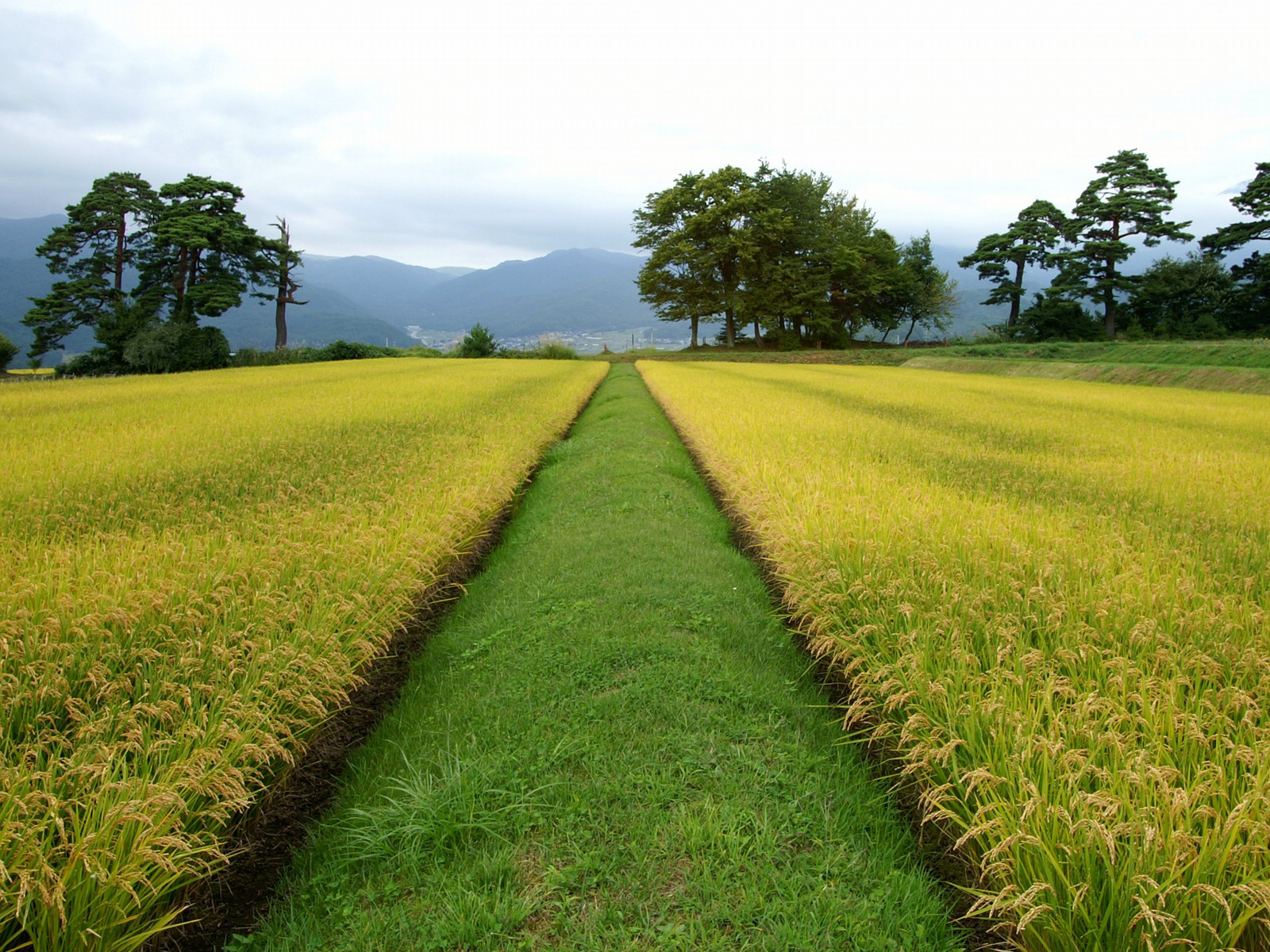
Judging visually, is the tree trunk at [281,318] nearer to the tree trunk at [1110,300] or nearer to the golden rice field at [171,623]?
the golden rice field at [171,623]

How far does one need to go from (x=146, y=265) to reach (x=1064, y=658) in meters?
44.9

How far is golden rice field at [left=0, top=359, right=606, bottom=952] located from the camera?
1.60 metres

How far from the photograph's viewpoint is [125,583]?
2.76 metres

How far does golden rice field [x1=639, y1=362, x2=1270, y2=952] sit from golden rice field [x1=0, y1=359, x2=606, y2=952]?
223 centimetres

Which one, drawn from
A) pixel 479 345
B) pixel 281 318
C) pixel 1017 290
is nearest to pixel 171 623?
pixel 479 345

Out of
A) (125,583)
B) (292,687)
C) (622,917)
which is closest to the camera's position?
(622,917)

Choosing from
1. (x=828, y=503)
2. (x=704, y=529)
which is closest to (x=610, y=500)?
(x=704, y=529)

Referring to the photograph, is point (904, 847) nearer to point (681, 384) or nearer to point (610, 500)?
point (610, 500)

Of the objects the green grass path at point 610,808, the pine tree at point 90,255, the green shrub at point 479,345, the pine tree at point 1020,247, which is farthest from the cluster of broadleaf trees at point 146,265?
the pine tree at point 1020,247

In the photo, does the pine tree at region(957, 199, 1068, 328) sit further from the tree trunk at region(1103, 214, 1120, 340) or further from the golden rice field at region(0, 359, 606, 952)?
the golden rice field at region(0, 359, 606, 952)

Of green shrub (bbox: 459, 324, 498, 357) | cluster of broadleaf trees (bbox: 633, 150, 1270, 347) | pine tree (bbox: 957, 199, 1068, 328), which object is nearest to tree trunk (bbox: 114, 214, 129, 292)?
green shrub (bbox: 459, 324, 498, 357)

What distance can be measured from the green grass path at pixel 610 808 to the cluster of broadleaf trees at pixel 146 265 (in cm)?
3320

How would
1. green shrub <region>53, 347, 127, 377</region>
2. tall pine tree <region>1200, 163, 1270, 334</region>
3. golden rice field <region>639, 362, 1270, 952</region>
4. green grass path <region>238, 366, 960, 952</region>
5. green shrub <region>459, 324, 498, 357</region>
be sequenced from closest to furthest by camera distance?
golden rice field <region>639, 362, 1270, 952</region> → green grass path <region>238, 366, 960, 952</region> → green shrub <region>53, 347, 127, 377</region> → tall pine tree <region>1200, 163, 1270, 334</region> → green shrub <region>459, 324, 498, 357</region>

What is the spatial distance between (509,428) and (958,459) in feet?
19.2
